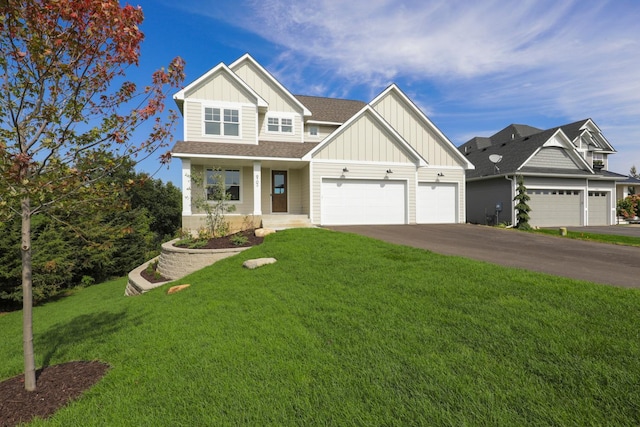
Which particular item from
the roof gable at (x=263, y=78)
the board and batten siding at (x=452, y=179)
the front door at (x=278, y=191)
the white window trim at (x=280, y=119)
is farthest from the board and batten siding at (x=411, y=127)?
the front door at (x=278, y=191)

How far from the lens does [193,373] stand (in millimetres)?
3336

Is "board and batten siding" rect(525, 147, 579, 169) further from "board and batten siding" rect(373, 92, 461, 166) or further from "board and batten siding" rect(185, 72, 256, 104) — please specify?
"board and batten siding" rect(185, 72, 256, 104)

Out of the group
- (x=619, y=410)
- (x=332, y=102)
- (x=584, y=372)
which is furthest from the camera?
(x=332, y=102)

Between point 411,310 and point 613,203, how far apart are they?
24.6m

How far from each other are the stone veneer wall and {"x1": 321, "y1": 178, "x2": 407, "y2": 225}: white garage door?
5.95 meters

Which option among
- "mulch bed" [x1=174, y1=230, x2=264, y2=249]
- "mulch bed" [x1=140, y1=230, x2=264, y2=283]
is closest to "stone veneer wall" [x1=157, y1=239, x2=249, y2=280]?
"mulch bed" [x1=140, y1=230, x2=264, y2=283]

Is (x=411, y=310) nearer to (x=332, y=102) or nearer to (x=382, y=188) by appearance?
(x=382, y=188)

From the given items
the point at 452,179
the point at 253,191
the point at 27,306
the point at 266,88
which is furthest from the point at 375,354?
the point at 266,88

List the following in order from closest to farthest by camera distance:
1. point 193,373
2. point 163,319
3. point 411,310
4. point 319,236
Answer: point 193,373 → point 411,310 → point 163,319 → point 319,236

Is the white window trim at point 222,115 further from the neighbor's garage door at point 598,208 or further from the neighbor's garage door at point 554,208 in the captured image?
the neighbor's garage door at point 598,208

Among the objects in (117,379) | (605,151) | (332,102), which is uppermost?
(332,102)

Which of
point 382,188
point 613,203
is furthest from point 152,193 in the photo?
point 613,203

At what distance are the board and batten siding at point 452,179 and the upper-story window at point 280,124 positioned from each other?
23.4 feet

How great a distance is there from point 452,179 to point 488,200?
4.75 metres
